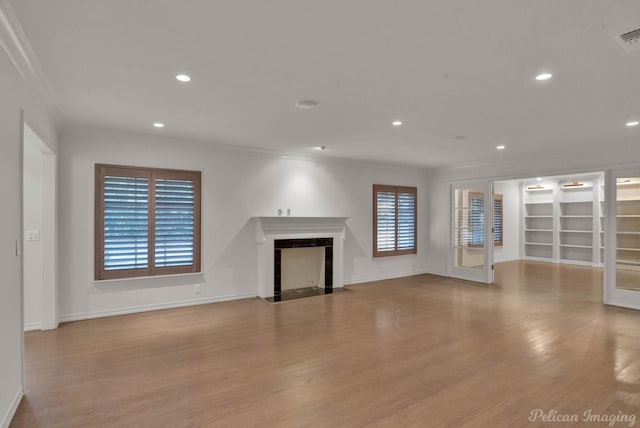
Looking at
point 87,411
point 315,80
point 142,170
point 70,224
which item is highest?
point 315,80

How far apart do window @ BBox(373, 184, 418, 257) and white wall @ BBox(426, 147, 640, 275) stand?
1.66 ft

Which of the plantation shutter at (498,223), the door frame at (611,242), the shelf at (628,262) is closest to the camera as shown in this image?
the shelf at (628,262)

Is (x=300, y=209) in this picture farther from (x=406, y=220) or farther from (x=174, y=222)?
(x=406, y=220)

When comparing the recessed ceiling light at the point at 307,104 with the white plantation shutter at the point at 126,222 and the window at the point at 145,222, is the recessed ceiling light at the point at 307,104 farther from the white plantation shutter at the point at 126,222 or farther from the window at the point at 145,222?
the white plantation shutter at the point at 126,222

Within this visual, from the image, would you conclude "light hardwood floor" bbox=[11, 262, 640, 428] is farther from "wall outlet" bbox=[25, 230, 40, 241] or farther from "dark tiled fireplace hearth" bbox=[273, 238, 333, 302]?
"wall outlet" bbox=[25, 230, 40, 241]

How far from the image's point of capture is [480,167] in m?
7.14

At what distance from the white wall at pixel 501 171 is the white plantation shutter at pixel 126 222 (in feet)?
20.1

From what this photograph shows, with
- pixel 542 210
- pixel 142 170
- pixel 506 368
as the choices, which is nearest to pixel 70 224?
pixel 142 170

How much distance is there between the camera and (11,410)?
2.29 m

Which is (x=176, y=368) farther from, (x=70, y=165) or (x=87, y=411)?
(x=70, y=165)

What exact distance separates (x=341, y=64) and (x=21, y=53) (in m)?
2.25

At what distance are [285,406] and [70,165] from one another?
414cm

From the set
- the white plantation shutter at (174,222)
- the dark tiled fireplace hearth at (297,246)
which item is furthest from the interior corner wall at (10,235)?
the dark tiled fireplace hearth at (297,246)

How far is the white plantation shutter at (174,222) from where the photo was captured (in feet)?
16.3
